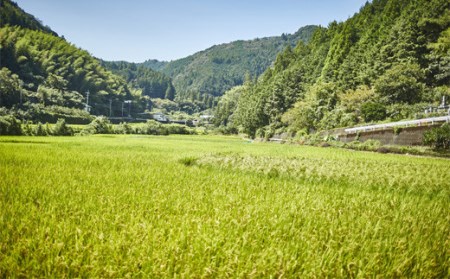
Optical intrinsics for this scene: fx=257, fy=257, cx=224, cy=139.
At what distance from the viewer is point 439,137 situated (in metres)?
17.0

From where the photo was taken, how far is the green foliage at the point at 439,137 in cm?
1666

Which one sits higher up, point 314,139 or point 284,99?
point 284,99

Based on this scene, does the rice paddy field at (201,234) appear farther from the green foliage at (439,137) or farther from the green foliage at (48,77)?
the green foliage at (48,77)

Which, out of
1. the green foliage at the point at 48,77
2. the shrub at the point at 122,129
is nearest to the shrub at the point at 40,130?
the green foliage at the point at 48,77

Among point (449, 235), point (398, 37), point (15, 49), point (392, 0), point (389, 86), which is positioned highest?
point (392, 0)

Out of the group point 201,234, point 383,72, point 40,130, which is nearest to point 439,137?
point 201,234

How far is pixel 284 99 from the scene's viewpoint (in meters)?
56.0

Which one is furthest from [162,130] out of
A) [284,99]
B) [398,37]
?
[398,37]

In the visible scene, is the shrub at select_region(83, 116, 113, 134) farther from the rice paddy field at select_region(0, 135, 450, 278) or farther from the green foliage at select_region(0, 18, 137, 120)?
the rice paddy field at select_region(0, 135, 450, 278)

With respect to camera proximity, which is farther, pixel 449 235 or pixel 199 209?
→ pixel 199 209

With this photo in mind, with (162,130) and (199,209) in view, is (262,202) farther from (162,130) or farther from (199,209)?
(162,130)

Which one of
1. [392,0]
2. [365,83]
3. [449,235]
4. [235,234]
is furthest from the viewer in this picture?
[392,0]

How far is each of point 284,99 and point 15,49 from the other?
2530 inches

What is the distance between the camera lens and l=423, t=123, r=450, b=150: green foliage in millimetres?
16656
